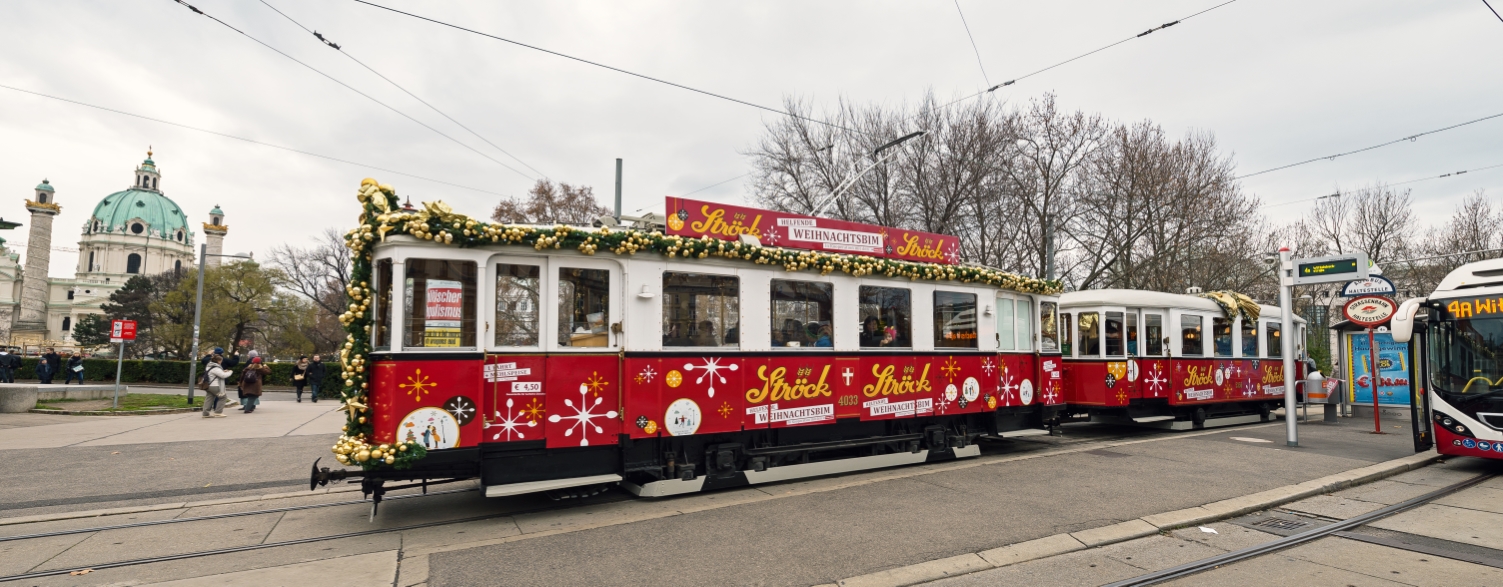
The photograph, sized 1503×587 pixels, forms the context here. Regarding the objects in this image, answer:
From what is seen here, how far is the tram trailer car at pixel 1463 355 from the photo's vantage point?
9.51 m

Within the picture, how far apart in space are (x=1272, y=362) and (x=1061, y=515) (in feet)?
44.8

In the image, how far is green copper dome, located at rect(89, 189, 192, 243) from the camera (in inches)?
4262

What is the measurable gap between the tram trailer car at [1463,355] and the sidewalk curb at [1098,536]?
59.2 inches

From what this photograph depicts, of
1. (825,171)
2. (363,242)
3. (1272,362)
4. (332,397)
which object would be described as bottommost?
(332,397)

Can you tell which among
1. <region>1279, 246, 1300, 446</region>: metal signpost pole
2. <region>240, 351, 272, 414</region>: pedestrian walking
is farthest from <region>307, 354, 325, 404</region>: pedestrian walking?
<region>1279, 246, 1300, 446</region>: metal signpost pole

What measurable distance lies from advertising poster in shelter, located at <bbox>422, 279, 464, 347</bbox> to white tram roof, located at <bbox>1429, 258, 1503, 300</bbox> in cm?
1282

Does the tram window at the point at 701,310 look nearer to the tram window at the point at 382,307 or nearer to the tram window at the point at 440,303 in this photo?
the tram window at the point at 440,303

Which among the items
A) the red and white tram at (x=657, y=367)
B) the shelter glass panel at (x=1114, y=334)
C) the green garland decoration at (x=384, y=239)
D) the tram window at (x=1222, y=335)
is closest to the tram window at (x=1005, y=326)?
the red and white tram at (x=657, y=367)

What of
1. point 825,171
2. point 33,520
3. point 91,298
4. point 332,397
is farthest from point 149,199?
point 33,520

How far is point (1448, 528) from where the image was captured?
698 cm

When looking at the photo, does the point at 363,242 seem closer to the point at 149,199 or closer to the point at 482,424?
the point at 482,424

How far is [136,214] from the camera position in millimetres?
109562

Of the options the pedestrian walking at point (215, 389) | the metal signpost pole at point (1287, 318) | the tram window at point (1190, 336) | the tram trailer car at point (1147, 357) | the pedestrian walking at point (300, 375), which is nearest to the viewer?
the metal signpost pole at point (1287, 318)

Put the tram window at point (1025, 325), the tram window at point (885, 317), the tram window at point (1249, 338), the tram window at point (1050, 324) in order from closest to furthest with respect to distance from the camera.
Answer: the tram window at point (885, 317) < the tram window at point (1025, 325) < the tram window at point (1050, 324) < the tram window at point (1249, 338)
